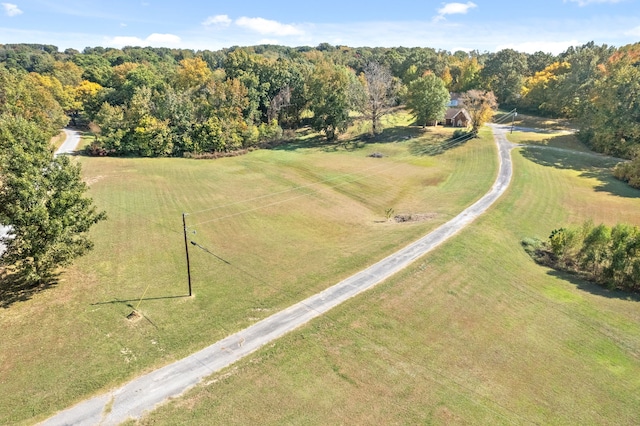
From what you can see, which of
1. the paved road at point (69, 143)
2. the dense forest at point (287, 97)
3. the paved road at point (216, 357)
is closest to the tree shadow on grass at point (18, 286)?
the paved road at point (216, 357)

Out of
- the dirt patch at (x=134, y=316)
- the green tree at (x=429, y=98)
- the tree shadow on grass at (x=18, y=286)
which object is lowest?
the dirt patch at (x=134, y=316)

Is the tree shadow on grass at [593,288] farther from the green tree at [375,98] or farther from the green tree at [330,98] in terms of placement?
the green tree at [330,98]

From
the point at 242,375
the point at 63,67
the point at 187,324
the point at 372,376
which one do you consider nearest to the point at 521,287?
the point at 372,376

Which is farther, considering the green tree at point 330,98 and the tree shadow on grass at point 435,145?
the green tree at point 330,98

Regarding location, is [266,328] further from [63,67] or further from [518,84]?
[63,67]

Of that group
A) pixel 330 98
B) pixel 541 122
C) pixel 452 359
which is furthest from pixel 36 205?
pixel 541 122

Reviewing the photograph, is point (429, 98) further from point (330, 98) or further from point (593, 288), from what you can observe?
point (593, 288)
